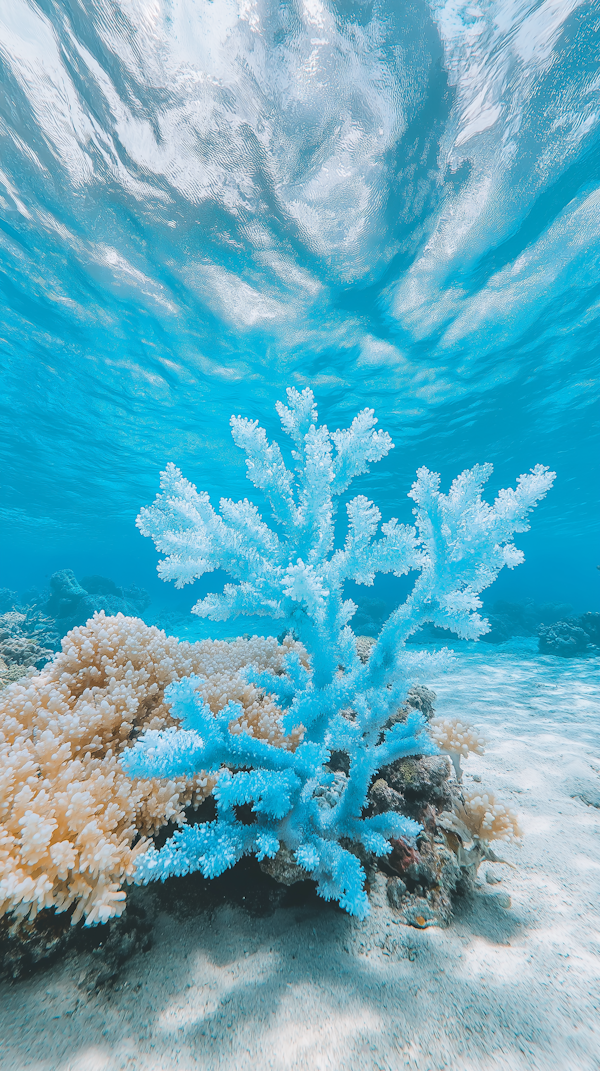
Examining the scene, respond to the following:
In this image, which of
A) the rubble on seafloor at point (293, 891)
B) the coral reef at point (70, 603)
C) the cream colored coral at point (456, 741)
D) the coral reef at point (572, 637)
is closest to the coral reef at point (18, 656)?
the rubble on seafloor at point (293, 891)

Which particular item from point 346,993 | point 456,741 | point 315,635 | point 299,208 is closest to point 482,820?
point 456,741

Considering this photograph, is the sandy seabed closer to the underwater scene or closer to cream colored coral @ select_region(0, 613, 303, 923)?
the underwater scene

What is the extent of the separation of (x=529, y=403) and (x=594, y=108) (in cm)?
1114

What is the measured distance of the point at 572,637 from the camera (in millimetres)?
13141

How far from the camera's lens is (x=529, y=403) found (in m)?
16.8

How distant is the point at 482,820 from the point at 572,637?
1382 centimetres

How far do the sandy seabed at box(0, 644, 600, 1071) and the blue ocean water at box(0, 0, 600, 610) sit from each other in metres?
10.8

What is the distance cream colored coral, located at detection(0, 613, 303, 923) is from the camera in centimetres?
169

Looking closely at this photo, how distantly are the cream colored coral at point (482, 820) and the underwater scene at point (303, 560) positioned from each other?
0.10ft

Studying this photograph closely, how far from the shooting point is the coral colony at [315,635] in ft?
6.29

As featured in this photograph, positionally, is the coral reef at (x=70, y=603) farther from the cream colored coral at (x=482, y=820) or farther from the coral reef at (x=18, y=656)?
the cream colored coral at (x=482, y=820)

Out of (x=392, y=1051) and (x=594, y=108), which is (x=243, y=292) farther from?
(x=392, y=1051)

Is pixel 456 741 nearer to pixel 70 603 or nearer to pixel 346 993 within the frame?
pixel 346 993

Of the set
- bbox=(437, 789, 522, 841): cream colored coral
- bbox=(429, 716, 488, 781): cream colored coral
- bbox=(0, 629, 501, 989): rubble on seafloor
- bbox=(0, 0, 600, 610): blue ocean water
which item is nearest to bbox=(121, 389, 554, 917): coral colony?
bbox=(429, 716, 488, 781): cream colored coral
